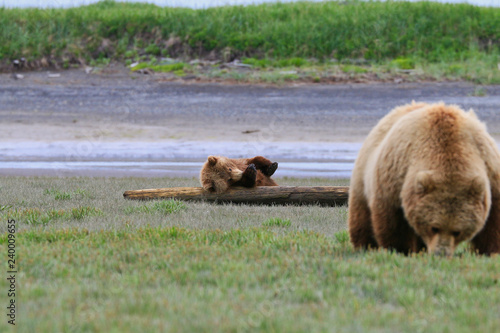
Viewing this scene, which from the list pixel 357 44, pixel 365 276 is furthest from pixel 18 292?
pixel 357 44

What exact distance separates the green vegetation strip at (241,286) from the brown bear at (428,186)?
224 mm

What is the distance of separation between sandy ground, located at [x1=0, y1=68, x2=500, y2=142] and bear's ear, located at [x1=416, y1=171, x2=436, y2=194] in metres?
15.4

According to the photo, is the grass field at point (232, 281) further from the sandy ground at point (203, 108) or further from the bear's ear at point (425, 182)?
the sandy ground at point (203, 108)

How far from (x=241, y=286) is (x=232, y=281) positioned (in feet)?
0.42

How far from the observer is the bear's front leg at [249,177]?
9.62 meters

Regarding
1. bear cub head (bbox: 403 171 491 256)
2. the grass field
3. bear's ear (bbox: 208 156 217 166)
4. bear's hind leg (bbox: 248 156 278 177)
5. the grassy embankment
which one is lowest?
the grass field

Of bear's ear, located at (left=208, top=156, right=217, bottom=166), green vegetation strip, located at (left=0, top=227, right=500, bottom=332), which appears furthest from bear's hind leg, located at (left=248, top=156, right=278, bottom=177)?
green vegetation strip, located at (left=0, top=227, right=500, bottom=332)

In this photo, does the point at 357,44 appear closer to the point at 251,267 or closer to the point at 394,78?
the point at 394,78

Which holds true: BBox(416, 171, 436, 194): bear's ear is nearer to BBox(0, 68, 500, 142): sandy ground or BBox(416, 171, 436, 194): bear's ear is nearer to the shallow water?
the shallow water

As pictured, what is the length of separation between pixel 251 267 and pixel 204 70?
21.1m

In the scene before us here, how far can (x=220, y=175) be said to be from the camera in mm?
9891

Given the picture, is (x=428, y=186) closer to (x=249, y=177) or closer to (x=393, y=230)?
(x=393, y=230)

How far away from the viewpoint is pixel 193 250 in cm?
620

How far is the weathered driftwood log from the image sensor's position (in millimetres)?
9766
